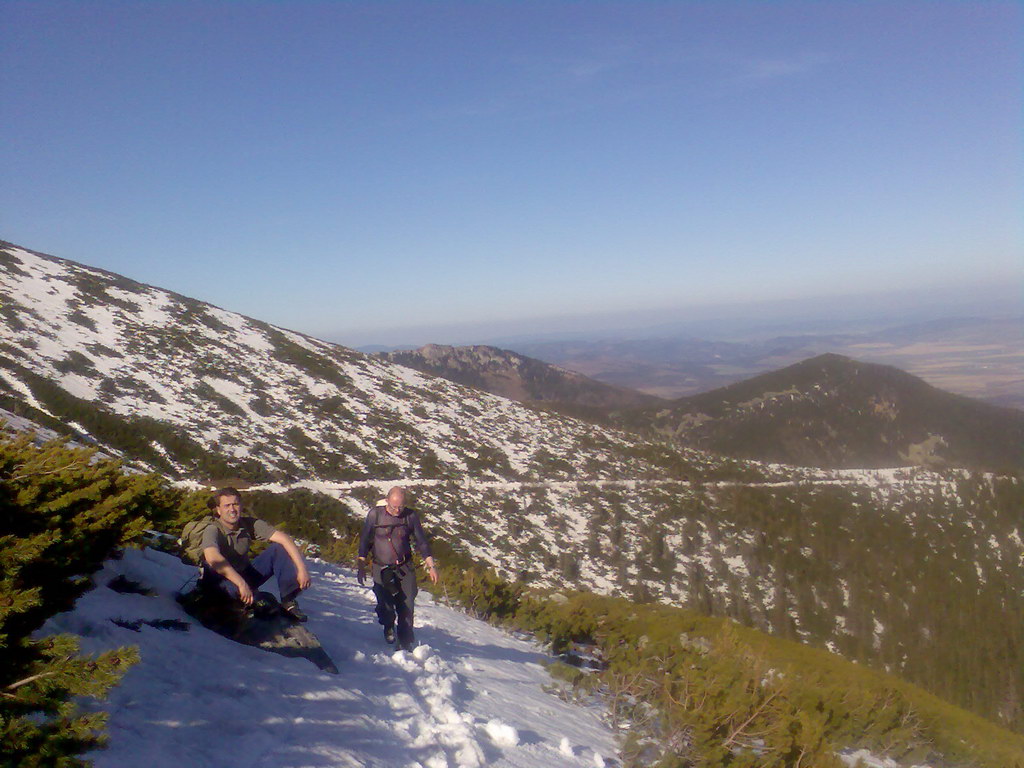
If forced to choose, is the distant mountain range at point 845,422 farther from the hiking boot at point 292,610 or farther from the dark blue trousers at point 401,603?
the hiking boot at point 292,610

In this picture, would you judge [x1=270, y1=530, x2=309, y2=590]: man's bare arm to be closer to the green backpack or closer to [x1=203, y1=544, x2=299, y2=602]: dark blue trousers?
[x1=203, y1=544, x2=299, y2=602]: dark blue trousers

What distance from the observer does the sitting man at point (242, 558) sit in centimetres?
557

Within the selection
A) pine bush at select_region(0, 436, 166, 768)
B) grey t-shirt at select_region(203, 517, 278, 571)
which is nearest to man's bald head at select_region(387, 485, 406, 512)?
grey t-shirt at select_region(203, 517, 278, 571)

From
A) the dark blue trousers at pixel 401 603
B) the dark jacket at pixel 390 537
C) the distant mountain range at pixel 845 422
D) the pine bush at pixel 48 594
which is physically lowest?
the distant mountain range at pixel 845 422

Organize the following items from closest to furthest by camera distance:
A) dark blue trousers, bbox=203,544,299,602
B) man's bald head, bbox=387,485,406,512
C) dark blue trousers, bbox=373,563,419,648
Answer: dark blue trousers, bbox=203,544,299,602 → dark blue trousers, bbox=373,563,419,648 → man's bald head, bbox=387,485,406,512

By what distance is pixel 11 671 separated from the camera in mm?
2785

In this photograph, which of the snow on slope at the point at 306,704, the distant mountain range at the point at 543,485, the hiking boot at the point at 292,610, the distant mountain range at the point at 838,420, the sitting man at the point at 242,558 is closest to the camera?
the snow on slope at the point at 306,704

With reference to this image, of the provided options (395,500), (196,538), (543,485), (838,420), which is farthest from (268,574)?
(838,420)

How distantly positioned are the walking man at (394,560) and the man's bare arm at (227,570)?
6.01ft

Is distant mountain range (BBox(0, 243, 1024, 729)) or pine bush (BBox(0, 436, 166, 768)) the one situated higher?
→ pine bush (BBox(0, 436, 166, 768))

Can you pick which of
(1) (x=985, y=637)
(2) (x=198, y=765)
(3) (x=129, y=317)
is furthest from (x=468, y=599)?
(3) (x=129, y=317)

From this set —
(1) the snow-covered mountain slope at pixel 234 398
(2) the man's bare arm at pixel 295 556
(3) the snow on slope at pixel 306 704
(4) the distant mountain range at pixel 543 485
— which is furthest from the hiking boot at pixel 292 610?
(1) the snow-covered mountain slope at pixel 234 398

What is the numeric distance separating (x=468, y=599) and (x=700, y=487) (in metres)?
35.9

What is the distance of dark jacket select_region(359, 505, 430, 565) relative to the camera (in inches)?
285
